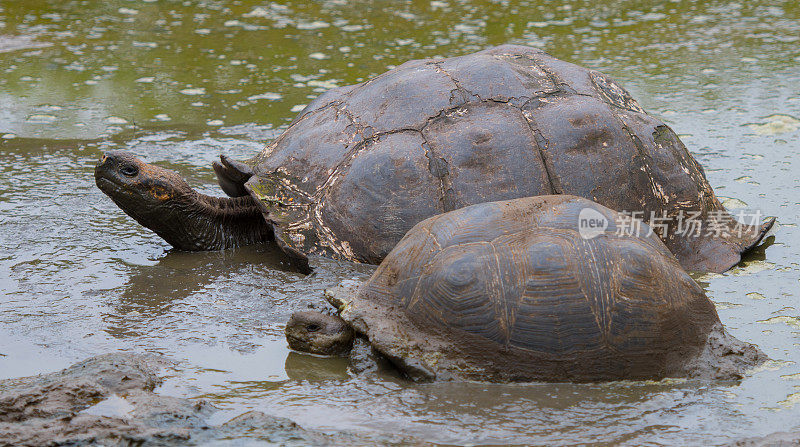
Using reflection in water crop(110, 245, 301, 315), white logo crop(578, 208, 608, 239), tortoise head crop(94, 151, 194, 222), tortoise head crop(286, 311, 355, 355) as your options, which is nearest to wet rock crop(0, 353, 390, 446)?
tortoise head crop(286, 311, 355, 355)

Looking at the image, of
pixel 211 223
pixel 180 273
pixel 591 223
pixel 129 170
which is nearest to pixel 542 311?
pixel 591 223

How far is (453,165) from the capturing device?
4.35 metres

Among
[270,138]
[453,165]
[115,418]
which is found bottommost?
[270,138]

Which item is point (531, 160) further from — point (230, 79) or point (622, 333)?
point (230, 79)

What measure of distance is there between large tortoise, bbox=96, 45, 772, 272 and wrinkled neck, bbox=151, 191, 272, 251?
0.01m

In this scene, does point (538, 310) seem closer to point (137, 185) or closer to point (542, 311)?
point (542, 311)

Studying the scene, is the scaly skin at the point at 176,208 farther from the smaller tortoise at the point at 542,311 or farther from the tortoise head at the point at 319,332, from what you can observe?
the smaller tortoise at the point at 542,311

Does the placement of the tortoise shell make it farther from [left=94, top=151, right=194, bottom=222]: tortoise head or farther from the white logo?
[left=94, top=151, right=194, bottom=222]: tortoise head

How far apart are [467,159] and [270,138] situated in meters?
2.78

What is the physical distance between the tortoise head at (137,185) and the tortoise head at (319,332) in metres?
1.40

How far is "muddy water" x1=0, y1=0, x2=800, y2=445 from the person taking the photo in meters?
3.34

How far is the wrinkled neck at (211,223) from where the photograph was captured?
4.89 meters

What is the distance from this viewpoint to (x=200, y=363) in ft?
12.2

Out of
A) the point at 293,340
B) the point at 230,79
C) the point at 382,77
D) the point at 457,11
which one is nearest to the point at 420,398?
the point at 293,340
